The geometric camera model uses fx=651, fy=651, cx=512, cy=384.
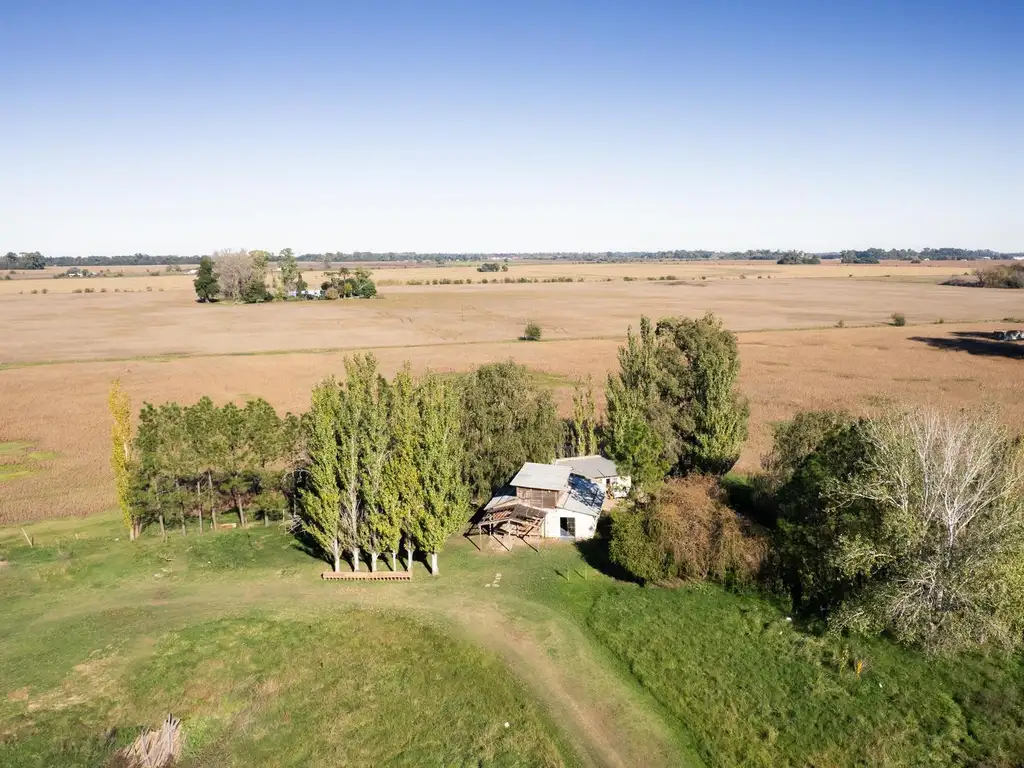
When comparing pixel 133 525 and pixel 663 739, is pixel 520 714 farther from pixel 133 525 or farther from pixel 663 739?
pixel 133 525

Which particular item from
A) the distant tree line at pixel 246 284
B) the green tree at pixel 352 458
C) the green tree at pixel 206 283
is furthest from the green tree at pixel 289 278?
the green tree at pixel 352 458

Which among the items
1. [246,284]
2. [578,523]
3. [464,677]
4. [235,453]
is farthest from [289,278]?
[464,677]

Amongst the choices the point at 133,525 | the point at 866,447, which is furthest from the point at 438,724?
the point at 133,525

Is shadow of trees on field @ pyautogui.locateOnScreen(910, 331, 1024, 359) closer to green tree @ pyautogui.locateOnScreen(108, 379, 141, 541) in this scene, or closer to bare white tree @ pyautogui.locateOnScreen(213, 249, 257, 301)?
green tree @ pyautogui.locateOnScreen(108, 379, 141, 541)

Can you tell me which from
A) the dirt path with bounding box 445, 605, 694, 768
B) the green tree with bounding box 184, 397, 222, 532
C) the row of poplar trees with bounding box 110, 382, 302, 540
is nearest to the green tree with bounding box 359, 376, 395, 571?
the dirt path with bounding box 445, 605, 694, 768

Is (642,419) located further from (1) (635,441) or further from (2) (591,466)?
(1) (635,441)

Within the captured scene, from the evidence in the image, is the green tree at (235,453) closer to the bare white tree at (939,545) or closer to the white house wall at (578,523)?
the white house wall at (578,523)
